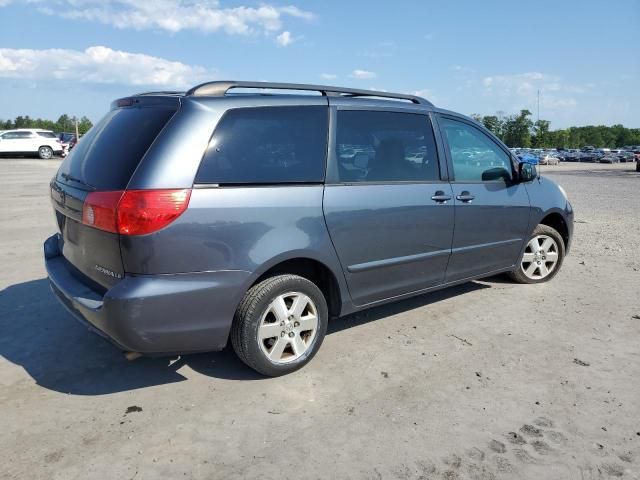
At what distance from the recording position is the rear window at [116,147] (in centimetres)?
303

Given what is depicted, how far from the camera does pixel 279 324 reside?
3373 millimetres

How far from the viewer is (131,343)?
2.91m

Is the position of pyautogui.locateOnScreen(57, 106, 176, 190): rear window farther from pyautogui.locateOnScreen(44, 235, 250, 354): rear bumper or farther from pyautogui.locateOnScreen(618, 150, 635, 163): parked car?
pyautogui.locateOnScreen(618, 150, 635, 163): parked car

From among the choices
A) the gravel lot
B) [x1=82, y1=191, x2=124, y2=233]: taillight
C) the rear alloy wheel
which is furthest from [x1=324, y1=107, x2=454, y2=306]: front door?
the rear alloy wheel

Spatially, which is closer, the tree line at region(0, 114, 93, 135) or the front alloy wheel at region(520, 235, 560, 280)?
the front alloy wheel at region(520, 235, 560, 280)

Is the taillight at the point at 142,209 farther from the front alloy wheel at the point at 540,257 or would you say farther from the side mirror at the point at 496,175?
the front alloy wheel at the point at 540,257

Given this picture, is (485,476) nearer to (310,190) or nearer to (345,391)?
(345,391)

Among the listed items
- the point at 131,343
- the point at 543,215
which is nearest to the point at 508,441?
the point at 131,343

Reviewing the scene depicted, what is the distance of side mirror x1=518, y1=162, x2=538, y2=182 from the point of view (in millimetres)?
5051

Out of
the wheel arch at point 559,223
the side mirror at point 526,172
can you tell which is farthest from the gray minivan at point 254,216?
the wheel arch at point 559,223

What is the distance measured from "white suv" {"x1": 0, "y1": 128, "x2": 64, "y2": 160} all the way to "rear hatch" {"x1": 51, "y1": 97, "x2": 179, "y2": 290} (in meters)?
31.5

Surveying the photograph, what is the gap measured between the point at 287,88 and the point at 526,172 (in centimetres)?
268

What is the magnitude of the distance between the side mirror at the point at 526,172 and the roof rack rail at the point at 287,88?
4.03 ft

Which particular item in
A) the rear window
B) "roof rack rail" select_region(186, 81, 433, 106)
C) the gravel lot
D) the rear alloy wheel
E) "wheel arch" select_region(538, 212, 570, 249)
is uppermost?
the rear alloy wheel
